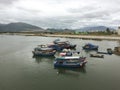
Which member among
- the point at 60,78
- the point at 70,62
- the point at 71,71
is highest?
the point at 70,62

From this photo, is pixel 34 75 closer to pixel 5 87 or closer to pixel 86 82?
pixel 5 87

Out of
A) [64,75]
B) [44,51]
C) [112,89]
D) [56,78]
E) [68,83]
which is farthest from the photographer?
[44,51]

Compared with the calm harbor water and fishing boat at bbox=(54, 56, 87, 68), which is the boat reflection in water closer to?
the calm harbor water

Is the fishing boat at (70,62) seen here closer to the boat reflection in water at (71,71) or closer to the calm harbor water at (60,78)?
the boat reflection in water at (71,71)

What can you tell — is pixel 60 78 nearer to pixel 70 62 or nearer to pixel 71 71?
pixel 71 71

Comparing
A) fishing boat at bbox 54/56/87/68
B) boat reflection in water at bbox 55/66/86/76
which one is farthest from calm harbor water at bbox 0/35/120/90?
fishing boat at bbox 54/56/87/68

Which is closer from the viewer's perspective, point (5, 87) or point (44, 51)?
point (5, 87)

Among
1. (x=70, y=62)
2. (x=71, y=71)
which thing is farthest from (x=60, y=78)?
(x=70, y=62)

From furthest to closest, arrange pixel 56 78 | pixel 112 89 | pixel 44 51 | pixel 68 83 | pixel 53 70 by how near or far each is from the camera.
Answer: pixel 44 51 < pixel 53 70 < pixel 56 78 < pixel 68 83 < pixel 112 89

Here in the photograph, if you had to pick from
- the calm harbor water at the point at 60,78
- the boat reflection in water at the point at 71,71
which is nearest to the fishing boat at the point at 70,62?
the boat reflection in water at the point at 71,71

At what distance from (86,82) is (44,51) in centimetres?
3322

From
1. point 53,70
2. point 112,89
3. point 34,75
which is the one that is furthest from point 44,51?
point 112,89

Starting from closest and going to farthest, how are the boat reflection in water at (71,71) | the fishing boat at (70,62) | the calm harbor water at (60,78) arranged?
the calm harbor water at (60,78)
the boat reflection in water at (71,71)
the fishing boat at (70,62)

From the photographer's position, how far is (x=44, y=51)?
A: 6788 centimetres
